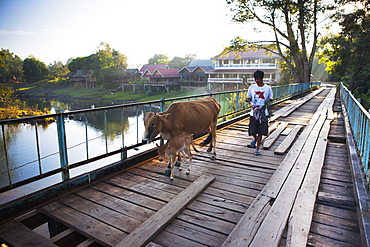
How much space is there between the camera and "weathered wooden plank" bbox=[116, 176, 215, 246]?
2.47m

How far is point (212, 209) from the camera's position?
3145 mm

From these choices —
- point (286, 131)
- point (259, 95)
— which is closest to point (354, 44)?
point (286, 131)

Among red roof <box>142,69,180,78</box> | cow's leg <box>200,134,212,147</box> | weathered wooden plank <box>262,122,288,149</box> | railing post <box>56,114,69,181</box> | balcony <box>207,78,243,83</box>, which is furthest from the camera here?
red roof <box>142,69,180,78</box>

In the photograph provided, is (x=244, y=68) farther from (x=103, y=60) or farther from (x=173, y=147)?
(x=173, y=147)

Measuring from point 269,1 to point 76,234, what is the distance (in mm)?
24588

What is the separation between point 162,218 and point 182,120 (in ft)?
6.78

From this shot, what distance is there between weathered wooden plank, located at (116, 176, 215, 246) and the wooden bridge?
0.03 ft

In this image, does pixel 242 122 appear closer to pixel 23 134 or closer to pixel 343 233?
pixel 343 233

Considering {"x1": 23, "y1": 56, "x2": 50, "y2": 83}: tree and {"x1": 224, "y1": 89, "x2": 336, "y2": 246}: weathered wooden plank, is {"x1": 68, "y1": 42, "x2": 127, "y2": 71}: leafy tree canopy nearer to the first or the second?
{"x1": 23, "y1": 56, "x2": 50, "y2": 83}: tree

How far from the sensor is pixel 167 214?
2912 mm

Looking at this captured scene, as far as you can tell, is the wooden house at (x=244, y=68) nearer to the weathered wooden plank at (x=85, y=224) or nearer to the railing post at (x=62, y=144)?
Answer: the railing post at (x=62, y=144)

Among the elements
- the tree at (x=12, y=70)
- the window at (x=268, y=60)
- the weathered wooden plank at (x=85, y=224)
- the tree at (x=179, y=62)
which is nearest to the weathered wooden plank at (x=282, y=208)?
the weathered wooden plank at (x=85, y=224)

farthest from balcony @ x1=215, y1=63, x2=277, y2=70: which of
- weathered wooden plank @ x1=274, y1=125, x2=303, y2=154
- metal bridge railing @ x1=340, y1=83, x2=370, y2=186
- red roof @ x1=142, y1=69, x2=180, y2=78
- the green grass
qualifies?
metal bridge railing @ x1=340, y1=83, x2=370, y2=186

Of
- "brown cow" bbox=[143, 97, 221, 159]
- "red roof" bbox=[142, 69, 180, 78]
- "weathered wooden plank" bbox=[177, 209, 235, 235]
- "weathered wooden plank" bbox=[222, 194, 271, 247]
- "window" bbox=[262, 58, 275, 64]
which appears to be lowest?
"weathered wooden plank" bbox=[177, 209, 235, 235]
